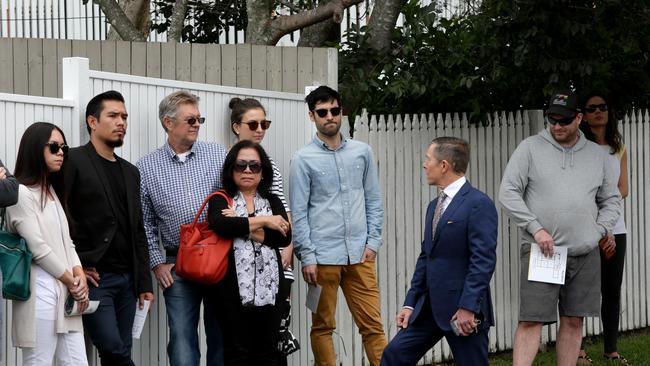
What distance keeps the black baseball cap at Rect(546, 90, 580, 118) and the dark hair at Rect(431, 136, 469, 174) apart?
1725 millimetres

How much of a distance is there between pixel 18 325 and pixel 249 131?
2523mm

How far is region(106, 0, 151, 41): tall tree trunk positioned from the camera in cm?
1460

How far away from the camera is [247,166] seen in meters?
8.37

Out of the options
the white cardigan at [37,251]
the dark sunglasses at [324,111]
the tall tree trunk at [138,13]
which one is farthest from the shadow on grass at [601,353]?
the tall tree trunk at [138,13]

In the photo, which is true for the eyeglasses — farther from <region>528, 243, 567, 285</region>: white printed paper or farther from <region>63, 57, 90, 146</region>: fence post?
<region>528, 243, 567, 285</region>: white printed paper

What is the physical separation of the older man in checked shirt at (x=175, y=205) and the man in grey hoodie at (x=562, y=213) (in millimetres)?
2315

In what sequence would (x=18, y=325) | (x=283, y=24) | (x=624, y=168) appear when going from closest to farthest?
(x=18, y=325)
(x=624, y=168)
(x=283, y=24)

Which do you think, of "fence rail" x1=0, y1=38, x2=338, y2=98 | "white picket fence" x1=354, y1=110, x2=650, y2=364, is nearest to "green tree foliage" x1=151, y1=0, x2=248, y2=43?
"fence rail" x1=0, y1=38, x2=338, y2=98

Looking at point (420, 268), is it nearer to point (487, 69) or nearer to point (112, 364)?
point (112, 364)

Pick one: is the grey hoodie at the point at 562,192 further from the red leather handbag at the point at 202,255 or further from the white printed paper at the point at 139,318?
the white printed paper at the point at 139,318

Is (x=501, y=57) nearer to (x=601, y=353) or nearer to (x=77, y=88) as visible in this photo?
(x=601, y=353)

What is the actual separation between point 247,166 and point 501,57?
10.8 ft

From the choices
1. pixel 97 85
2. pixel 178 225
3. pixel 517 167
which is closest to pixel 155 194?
pixel 178 225

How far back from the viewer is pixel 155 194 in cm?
840
